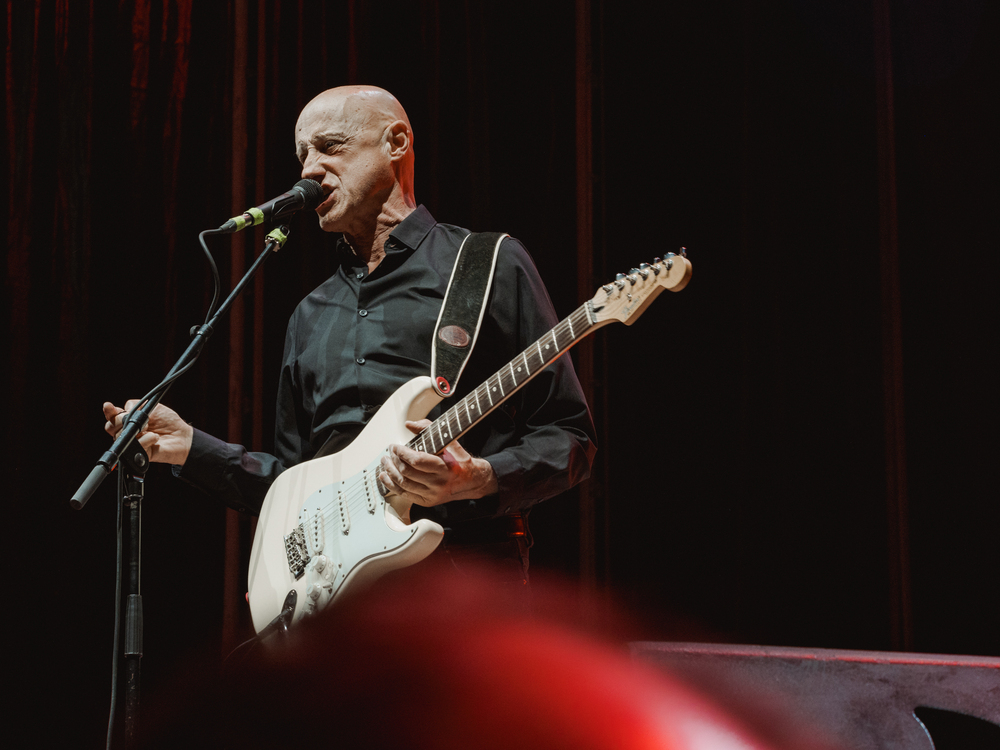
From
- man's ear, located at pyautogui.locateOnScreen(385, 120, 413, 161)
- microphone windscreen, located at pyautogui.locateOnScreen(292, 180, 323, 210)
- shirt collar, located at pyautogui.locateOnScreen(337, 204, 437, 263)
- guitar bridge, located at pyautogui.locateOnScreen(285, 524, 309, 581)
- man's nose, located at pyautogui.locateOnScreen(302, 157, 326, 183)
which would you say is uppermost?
man's ear, located at pyautogui.locateOnScreen(385, 120, 413, 161)

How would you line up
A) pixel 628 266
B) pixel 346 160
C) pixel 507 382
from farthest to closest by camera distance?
pixel 628 266 → pixel 346 160 → pixel 507 382

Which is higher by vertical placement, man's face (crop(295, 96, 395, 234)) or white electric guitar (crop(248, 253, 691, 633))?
man's face (crop(295, 96, 395, 234))

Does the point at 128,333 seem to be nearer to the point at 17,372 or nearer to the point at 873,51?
the point at 17,372

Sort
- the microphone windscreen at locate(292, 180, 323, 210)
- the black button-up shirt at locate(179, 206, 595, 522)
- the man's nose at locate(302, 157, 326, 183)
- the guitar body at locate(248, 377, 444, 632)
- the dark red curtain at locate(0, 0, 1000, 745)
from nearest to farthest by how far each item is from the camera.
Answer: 1. the guitar body at locate(248, 377, 444, 632)
2. the black button-up shirt at locate(179, 206, 595, 522)
3. the microphone windscreen at locate(292, 180, 323, 210)
4. the man's nose at locate(302, 157, 326, 183)
5. the dark red curtain at locate(0, 0, 1000, 745)

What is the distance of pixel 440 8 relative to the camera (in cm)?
319

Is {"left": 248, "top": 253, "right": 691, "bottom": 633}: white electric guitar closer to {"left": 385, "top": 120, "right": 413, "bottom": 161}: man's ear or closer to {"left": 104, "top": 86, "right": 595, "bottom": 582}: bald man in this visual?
{"left": 104, "top": 86, "right": 595, "bottom": 582}: bald man

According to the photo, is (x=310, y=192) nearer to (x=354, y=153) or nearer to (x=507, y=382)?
(x=354, y=153)

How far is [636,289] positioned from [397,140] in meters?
0.92

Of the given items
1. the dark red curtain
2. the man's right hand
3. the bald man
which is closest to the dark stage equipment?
the bald man

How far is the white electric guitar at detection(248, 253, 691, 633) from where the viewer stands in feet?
5.12

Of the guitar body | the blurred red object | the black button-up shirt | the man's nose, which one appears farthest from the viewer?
the man's nose

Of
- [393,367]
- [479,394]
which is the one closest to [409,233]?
[393,367]

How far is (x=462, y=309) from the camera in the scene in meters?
1.88

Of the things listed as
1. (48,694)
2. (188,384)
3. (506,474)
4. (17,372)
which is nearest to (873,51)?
(506,474)
